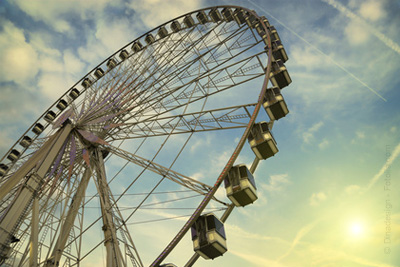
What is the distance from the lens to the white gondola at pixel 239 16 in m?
14.9

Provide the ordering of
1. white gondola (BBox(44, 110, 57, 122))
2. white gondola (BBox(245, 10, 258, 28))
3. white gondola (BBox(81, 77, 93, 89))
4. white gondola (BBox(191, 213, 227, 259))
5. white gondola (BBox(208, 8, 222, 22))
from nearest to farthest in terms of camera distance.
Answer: white gondola (BBox(191, 213, 227, 259)) → white gondola (BBox(245, 10, 258, 28)) → white gondola (BBox(208, 8, 222, 22)) → white gondola (BBox(44, 110, 57, 122)) → white gondola (BBox(81, 77, 93, 89))

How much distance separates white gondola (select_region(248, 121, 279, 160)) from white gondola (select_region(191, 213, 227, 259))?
267cm

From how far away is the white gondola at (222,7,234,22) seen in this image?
15.3 meters

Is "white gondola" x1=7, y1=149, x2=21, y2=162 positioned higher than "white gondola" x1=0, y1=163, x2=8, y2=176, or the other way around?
"white gondola" x1=7, y1=149, x2=21, y2=162

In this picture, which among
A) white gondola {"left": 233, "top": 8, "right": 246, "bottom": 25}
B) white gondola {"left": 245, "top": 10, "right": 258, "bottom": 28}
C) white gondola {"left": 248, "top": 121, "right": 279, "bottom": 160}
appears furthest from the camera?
white gondola {"left": 233, "top": 8, "right": 246, "bottom": 25}

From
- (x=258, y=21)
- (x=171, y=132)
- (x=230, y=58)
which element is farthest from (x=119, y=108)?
(x=258, y=21)

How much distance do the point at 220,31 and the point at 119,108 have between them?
6.00 m

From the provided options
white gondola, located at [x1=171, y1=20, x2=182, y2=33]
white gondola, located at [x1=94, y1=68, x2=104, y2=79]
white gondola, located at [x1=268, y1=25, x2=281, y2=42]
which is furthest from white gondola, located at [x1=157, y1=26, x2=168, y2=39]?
white gondola, located at [x1=268, y1=25, x2=281, y2=42]

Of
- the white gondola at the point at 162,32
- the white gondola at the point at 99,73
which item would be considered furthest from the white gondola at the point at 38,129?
the white gondola at the point at 162,32

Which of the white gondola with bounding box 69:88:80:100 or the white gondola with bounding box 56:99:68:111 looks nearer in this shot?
the white gondola with bounding box 56:99:68:111

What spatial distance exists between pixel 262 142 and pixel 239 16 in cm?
775

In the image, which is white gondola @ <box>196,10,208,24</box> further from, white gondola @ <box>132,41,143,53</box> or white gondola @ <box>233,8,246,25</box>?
white gondola @ <box>132,41,143,53</box>

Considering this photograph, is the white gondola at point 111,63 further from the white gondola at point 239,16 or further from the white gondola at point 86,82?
the white gondola at point 239,16

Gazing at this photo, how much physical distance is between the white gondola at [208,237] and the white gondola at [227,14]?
414 inches
